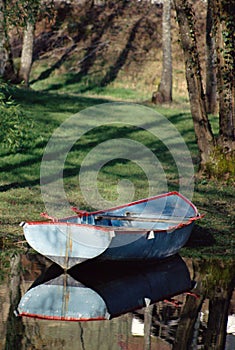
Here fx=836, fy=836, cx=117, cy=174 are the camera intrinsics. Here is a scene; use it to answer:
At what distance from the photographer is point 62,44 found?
151 feet

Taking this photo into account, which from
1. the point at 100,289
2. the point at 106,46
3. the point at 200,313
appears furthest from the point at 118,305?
the point at 106,46

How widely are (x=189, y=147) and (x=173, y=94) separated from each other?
12394 millimetres

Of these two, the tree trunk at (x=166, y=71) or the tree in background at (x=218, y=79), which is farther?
the tree trunk at (x=166, y=71)

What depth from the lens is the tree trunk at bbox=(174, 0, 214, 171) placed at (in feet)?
68.0

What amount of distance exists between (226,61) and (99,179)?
Answer: 443 cm

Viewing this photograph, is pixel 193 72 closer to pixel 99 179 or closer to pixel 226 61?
pixel 226 61

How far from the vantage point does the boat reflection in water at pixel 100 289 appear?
11977mm

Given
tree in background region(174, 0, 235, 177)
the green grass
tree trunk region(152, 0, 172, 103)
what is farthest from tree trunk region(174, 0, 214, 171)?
tree trunk region(152, 0, 172, 103)

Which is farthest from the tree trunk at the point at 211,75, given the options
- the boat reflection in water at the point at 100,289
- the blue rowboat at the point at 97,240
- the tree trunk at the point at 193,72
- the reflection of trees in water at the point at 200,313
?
the reflection of trees in water at the point at 200,313

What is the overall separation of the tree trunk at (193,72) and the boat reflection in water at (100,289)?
6.76m

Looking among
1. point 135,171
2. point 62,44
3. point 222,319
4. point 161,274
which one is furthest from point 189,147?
point 62,44

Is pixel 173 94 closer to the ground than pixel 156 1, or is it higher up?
closer to the ground

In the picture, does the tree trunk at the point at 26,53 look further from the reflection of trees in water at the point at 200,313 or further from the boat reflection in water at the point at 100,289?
the reflection of trees in water at the point at 200,313

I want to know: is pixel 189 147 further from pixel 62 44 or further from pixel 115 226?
pixel 62 44
